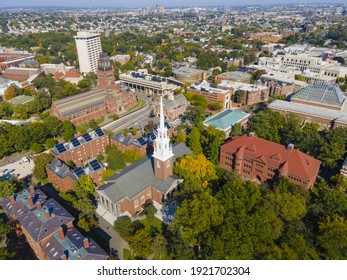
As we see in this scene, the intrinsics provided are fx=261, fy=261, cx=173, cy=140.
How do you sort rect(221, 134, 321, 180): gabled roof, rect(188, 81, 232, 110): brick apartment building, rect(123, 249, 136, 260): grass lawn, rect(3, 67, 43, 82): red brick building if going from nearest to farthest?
1. rect(123, 249, 136, 260): grass lawn
2. rect(221, 134, 321, 180): gabled roof
3. rect(188, 81, 232, 110): brick apartment building
4. rect(3, 67, 43, 82): red brick building

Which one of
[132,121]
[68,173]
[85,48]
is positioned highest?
[85,48]

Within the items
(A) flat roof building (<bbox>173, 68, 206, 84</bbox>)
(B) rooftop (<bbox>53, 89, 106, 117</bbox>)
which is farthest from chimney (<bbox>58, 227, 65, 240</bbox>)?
(A) flat roof building (<bbox>173, 68, 206, 84</bbox>)

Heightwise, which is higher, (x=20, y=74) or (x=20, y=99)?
(x=20, y=74)

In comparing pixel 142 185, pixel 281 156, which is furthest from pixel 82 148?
pixel 281 156

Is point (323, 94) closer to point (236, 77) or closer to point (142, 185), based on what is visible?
point (236, 77)

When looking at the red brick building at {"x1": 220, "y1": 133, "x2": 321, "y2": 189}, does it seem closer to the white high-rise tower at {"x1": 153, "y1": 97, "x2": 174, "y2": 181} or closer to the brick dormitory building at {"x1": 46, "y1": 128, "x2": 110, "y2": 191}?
the white high-rise tower at {"x1": 153, "y1": 97, "x2": 174, "y2": 181}

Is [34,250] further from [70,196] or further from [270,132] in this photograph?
[270,132]

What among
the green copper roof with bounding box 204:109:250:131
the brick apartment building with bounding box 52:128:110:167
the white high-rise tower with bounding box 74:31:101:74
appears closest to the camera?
the brick apartment building with bounding box 52:128:110:167

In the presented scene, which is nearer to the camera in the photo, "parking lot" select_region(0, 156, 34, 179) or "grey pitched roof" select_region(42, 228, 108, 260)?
"grey pitched roof" select_region(42, 228, 108, 260)
